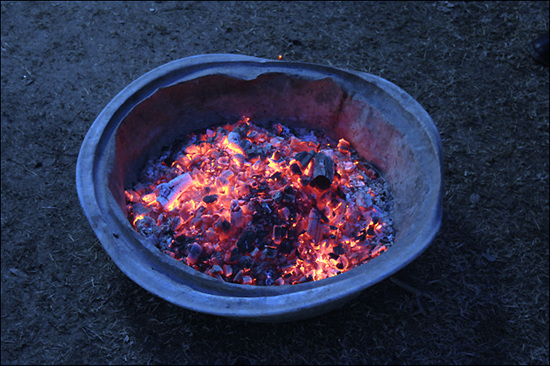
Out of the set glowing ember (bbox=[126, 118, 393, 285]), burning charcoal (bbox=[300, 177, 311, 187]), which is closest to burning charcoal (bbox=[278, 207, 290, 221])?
glowing ember (bbox=[126, 118, 393, 285])

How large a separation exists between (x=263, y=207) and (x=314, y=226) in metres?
0.34

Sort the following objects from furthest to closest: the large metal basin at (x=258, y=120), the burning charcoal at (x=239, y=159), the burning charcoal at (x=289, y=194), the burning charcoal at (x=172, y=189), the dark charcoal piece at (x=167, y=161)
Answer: the dark charcoal piece at (x=167, y=161), the burning charcoal at (x=239, y=159), the burning charcoal at (x=172, y=189), the burning charcoal at (x=289, y=194), the large metal basin at (x=258, y=120)

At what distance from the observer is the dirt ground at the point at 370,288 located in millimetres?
2621

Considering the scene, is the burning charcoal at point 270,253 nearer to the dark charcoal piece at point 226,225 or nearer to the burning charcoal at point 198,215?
the dark charcoal piece at point 226,225

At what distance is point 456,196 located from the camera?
3258 mm

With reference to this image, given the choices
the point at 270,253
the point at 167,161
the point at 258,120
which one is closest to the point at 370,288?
the point at 270,253

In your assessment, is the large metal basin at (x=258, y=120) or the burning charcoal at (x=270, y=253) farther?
the burning charcoal at (x=270, y=253)

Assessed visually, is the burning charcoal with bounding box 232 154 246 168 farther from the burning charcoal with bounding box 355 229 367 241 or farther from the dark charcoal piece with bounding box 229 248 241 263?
the burning charcoal with bounding box 355 229 367 241

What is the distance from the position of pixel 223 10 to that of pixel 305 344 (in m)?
3.62

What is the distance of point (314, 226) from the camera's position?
8.45 ft

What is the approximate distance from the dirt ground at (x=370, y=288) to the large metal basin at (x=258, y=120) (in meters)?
0.56

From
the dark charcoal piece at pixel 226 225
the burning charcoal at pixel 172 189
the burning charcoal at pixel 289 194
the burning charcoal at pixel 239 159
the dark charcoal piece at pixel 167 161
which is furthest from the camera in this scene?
the dark charcoal piece at pixel 167 161

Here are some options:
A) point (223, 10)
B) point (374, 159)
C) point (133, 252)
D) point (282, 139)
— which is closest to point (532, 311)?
point (374, 159)

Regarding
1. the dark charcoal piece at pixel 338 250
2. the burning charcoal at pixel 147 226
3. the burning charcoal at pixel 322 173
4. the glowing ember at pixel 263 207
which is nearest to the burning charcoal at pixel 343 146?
the glowing ember at pixel 263 207
